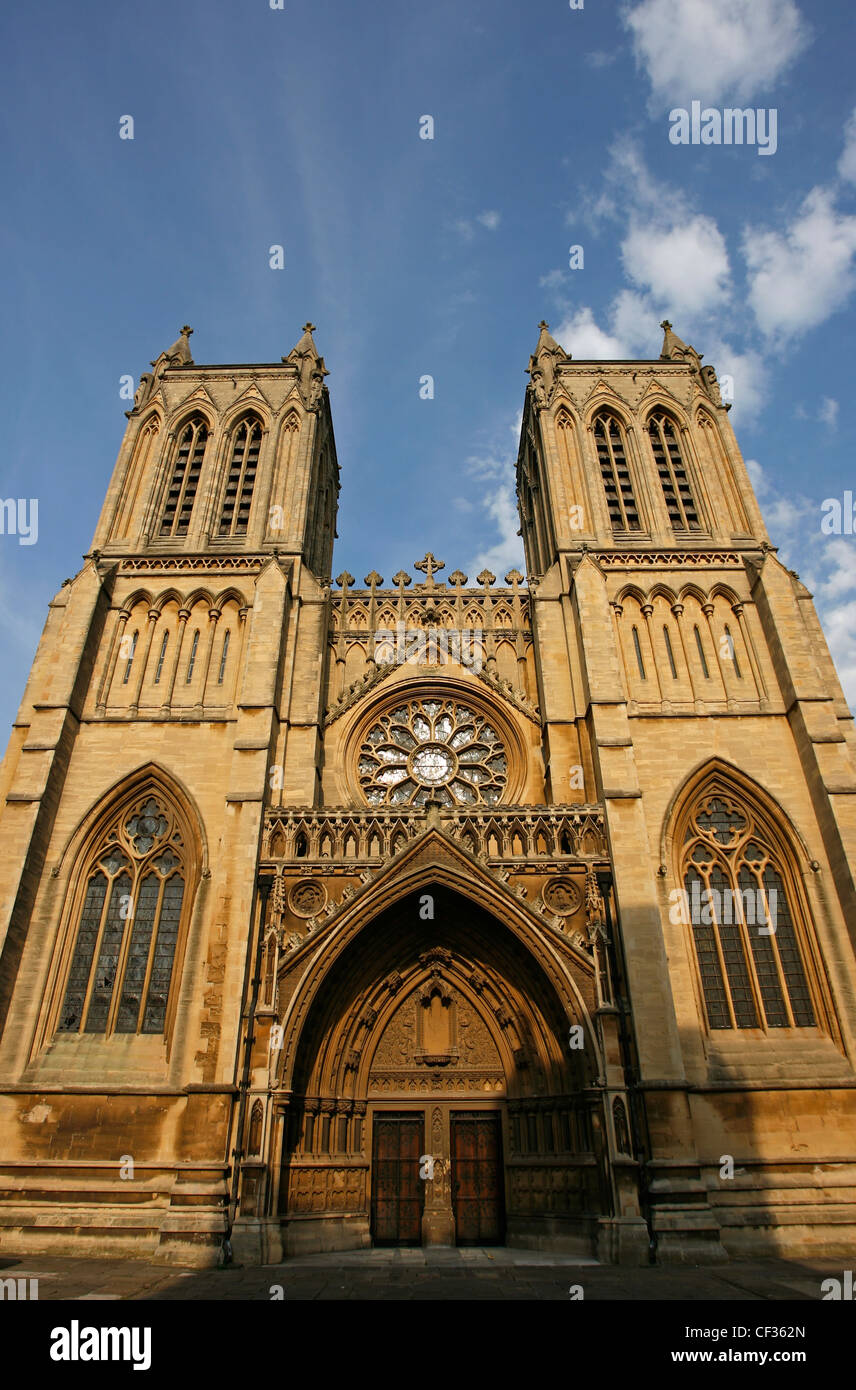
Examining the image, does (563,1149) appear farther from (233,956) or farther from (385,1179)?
(233,956)

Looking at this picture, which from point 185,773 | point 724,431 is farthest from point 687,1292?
point 724,431

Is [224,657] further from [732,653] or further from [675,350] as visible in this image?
[675,350]

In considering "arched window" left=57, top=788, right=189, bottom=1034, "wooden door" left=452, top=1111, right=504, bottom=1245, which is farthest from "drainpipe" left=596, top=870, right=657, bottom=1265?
"arched window" left=57, top=788, right=189, bottom=1034

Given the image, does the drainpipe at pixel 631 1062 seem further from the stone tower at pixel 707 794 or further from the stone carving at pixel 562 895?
the stone carving at pixel 562 895

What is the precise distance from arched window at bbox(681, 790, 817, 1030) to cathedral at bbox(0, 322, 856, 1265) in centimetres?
7

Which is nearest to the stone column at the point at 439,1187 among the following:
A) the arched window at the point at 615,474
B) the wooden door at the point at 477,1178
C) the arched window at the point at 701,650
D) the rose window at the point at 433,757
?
the wooden door at the point at 477,1178

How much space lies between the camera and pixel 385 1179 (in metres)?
15.9

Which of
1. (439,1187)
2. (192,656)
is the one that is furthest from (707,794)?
(192,656)

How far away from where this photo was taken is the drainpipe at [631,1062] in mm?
13789

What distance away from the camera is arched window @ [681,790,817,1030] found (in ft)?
53.3

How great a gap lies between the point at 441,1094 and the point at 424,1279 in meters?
4.88

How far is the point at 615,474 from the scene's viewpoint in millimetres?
24922

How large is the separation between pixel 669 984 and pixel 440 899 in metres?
4.61

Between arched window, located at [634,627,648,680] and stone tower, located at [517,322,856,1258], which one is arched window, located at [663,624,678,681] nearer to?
stone tower, located at [517,322,856,1258]
